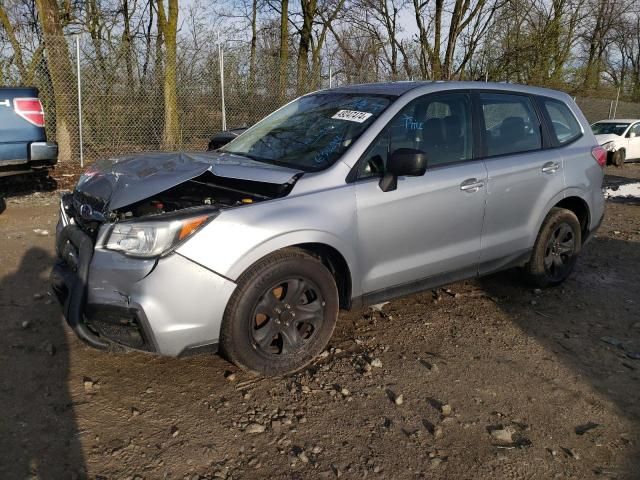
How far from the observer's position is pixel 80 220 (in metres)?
3.27

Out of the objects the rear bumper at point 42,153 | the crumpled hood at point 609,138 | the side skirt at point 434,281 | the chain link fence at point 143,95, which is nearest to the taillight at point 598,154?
the side skirt at point 434,281

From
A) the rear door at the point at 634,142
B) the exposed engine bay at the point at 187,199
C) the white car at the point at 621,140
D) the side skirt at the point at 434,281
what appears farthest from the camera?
the rear door at the point at 634,142

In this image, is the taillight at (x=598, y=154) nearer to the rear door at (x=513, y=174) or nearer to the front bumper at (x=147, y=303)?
the rear door at (x=513, y=174)

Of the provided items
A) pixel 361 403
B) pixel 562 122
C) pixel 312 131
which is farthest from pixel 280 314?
pixel 562 122

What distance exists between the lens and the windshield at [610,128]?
15.6 metres

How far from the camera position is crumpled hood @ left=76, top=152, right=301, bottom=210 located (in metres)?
3.01

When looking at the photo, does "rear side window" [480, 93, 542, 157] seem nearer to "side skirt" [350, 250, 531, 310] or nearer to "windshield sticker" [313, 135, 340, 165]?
"side skirt" [350, 250, 531, 310]

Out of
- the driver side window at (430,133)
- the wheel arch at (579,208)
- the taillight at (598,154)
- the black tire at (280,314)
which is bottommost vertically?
the black tire at (280,314)

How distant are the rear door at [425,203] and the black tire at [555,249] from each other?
32.5 inches

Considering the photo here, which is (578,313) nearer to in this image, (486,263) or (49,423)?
(486,263)

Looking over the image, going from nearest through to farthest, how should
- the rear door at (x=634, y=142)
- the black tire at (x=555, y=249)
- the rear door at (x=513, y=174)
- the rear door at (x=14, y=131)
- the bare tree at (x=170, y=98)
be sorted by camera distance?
1. the rear door at (x=513, y=174)
2. the black tire at (x=555, y=249)
3. the rear door at (x=14, y=131)
4. the bare tree at (x=170, y=98)
5. the rear door at (x=634, y=142)

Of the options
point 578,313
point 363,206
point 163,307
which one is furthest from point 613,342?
point 163,307

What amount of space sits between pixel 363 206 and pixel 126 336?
154 cm

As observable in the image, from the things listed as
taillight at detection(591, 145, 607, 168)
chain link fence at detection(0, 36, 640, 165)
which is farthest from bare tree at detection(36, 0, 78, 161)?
taillight at detection(591, 145, 607, 168)
